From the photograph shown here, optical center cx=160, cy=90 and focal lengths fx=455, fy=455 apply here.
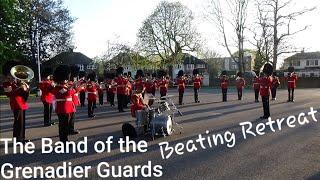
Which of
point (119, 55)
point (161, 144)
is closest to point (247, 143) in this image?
point (161, 144)

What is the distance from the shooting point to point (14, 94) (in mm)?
10297

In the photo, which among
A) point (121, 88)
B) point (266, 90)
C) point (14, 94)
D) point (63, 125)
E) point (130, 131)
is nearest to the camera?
point (63, 125)

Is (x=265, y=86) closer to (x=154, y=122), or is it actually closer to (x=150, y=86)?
(x=154, y=122)

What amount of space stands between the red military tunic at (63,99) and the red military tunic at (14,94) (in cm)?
92

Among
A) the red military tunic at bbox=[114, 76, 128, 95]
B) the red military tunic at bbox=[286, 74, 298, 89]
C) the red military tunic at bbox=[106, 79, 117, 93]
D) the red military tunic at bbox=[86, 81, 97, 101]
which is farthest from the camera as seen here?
the red military tunic at bbox=[286, 74, 298, 89]

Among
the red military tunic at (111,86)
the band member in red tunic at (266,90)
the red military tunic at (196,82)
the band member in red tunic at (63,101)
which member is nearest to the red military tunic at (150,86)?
the red military tunic at (111,86)

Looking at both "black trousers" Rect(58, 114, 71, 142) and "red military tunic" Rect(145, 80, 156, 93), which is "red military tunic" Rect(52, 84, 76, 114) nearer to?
"black trousers" Rect(58, 114, 71, 142)

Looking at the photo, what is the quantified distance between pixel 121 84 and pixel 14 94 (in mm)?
8554

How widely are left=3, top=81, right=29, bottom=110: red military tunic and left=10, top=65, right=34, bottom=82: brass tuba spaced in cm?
25

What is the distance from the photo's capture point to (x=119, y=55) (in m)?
57.5

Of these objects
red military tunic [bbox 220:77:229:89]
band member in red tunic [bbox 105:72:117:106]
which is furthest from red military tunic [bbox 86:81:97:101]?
red military tunic [bbox 220:77:229:89]

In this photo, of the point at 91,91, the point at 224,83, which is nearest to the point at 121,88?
the point at 91,91

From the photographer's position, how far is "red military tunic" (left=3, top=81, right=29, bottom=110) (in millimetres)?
10219

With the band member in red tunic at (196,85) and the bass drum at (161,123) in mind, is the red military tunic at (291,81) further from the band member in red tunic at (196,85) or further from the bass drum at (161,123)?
the bass drum at (161,123)
